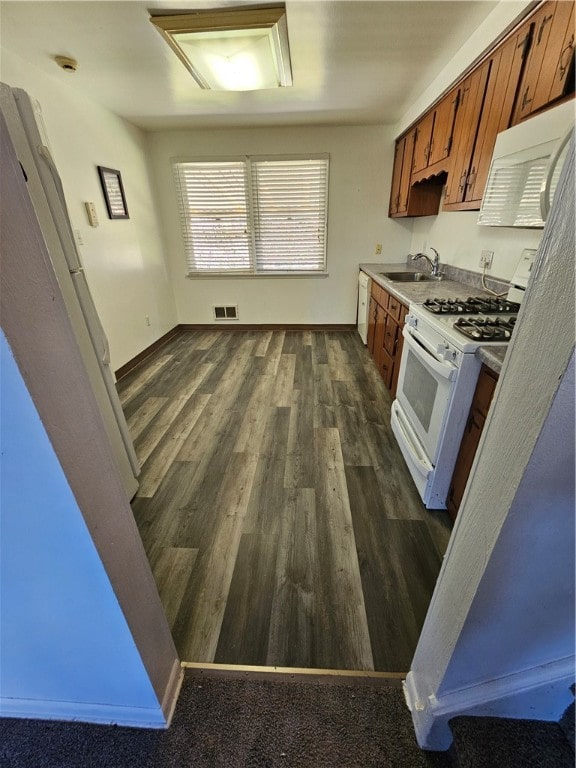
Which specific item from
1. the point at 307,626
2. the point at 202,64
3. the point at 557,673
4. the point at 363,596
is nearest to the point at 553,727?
the point at 557,673

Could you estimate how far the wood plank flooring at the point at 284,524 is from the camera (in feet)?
3.97

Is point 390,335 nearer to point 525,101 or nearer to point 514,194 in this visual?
point 514,194

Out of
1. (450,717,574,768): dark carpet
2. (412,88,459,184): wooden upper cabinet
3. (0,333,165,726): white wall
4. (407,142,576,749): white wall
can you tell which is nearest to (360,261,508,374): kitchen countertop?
(412,88,459,184): wooden upper cabinet

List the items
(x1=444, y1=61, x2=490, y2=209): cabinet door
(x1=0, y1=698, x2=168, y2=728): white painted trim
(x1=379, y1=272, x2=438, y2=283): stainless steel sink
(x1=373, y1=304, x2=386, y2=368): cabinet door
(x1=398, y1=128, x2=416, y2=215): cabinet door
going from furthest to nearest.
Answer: (x1=379, y1=272, x2=438, y2=283): stainless steel sink, (x1=398, y1=128, x2=416, y2=215): cabinet door, (x1=373, y1=304, x2=386, y2=368): cabinet door, (x1=444, y1=61, x2=490, y2=209): cabinet door, (x1=0, y1=698, x2=168, y2=728): white painted trim

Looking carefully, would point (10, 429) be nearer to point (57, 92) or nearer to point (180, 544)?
point (180, 544)

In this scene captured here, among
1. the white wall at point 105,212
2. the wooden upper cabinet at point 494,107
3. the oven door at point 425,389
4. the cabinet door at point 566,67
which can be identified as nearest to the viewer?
the cabinet door at point 566,67

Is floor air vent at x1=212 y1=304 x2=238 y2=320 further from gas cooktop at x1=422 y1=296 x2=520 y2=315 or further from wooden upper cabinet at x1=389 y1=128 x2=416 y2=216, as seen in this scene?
gas cooktop at x1=422 y1=296 x2=520 y2=315

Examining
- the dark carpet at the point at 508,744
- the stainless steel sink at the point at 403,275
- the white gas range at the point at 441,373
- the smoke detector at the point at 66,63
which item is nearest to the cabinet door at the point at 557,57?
the white gas range at the point at 441,373

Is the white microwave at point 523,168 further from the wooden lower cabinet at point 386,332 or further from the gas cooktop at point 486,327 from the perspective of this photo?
the wooden lower cabinet at point 386,332

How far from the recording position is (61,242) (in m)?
1.39

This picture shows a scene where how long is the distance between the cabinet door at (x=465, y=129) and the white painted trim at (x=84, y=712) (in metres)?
3.11

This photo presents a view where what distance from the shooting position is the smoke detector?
217 centimetres

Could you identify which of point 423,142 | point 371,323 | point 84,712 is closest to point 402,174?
point 423,142

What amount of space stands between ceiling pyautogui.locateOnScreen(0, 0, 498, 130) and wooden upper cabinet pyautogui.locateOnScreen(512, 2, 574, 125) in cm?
55
